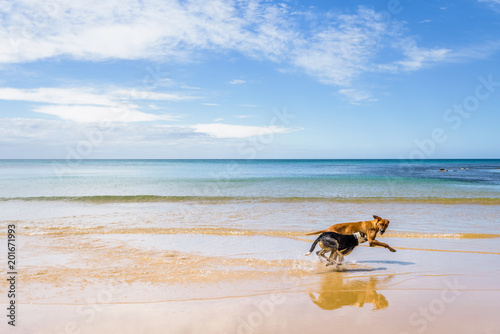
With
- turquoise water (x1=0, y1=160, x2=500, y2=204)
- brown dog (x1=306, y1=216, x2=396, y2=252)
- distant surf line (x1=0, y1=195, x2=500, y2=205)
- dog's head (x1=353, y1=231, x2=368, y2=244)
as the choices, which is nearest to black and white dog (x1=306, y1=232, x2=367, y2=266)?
dog's head (x1=353, y1=231, x2=368, y2=244)

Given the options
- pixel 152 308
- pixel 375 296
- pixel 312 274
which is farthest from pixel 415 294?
pixel 152 308

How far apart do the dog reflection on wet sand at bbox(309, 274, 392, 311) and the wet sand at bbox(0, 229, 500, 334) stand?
2 centimetres

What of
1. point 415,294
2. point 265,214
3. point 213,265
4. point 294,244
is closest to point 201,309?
point 213,265

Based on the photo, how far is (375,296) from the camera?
5852 mm

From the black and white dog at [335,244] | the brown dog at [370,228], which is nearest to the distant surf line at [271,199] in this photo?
the brown dog at [370,228]

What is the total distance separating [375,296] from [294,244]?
4.06m

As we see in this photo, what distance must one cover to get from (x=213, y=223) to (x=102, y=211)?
649 cm

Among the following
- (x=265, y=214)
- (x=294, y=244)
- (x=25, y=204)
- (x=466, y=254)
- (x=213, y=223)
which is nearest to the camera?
(x=466, y=254)

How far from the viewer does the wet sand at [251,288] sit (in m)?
4.86

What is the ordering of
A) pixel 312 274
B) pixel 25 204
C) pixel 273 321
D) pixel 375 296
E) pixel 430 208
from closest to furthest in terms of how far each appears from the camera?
pixel 273 321
pixel 375 296
pixel 312 274
pixel 430 208
pixel 25 204

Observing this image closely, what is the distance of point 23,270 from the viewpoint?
285 inches

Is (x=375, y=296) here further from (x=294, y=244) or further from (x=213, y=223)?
(x=213, y=223)

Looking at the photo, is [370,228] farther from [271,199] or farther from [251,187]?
[251,187]

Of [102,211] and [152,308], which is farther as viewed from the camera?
[102,211]
